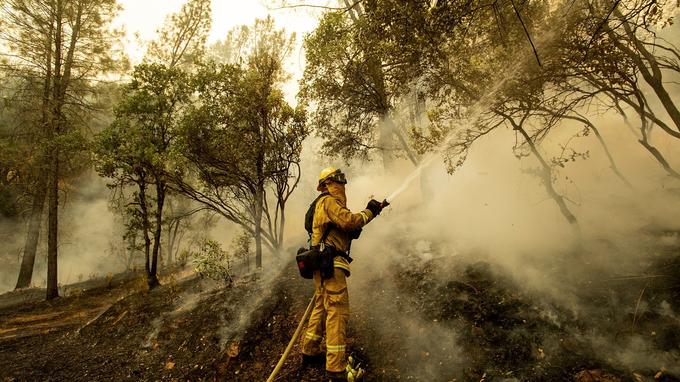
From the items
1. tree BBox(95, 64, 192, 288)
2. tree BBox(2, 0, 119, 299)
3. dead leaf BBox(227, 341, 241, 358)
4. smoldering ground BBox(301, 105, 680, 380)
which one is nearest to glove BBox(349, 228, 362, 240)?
smoldering ground BBox(301, 105, 680, 380)

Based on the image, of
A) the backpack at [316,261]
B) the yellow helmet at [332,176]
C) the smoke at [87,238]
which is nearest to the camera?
the backpack at [316,261]

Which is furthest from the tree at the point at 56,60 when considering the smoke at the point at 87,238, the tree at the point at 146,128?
the smoke at the point at 87,238

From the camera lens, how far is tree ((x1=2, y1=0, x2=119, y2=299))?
11.0 m

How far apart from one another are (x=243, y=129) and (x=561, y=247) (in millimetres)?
6630

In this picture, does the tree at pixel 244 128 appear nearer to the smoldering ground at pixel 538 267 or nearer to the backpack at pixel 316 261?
the smoldering ground at pixel 538 267

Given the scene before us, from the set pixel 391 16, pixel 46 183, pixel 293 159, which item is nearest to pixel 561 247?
pixel 391 16

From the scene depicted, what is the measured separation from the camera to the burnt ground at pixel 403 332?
12.5 ft

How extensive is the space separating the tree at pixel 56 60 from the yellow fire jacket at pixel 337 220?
9.63 m

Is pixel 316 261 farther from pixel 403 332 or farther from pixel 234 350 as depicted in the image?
pixel 234 350

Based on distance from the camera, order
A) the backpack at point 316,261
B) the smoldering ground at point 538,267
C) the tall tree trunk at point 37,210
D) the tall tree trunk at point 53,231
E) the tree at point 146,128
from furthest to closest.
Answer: the tall tree trunk at point 37,210 → the tall tree trunk at point 53,231 → the tree at point 146,128 → the backpack at point 316,261 → the smoldering ground at point 538,267

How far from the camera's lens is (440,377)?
3949mm

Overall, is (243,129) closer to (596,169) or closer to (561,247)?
(561,247)

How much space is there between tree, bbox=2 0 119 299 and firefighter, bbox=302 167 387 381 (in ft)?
31.7

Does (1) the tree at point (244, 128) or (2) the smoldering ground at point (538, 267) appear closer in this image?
(2) the smoldering ground at point (538, 267)
